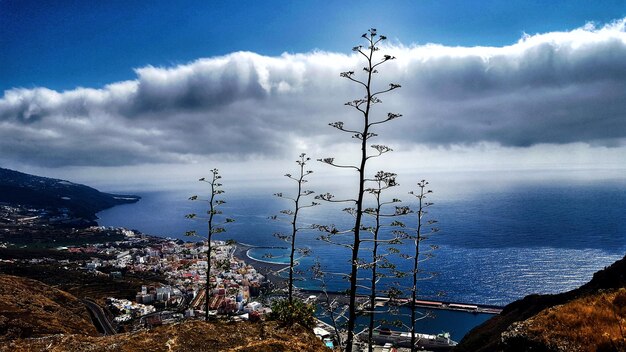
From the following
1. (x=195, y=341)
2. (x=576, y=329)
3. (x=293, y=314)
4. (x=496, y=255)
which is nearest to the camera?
(x=576, y=329)

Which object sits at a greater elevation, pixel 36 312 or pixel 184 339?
pixel 184 339

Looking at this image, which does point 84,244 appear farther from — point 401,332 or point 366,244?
point 401,332

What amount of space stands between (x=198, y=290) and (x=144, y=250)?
6921 centimetres

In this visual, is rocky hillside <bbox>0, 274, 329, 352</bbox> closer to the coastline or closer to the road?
the road

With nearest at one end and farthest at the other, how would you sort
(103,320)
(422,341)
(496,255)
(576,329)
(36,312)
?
(576,329) → (36,312) → (103,320) → (422,341) → (496,255)

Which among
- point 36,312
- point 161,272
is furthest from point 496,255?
point 36,312

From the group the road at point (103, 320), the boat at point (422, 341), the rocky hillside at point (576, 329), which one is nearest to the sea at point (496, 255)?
the boat at point (422, 341)

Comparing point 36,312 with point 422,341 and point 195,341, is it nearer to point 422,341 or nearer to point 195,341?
point 195,341

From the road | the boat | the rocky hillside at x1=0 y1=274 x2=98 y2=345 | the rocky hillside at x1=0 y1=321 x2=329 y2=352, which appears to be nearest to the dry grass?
the rocky hillside at x1=0 y1=321 x2=329 y2=352

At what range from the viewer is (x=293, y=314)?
443 inches

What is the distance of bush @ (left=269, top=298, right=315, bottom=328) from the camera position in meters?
11.2

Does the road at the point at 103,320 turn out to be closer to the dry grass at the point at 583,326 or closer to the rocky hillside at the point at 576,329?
the rocky hillside at the point at 576,329

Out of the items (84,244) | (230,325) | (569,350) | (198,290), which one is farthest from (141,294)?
(84,244)

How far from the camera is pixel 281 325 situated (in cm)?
1095
